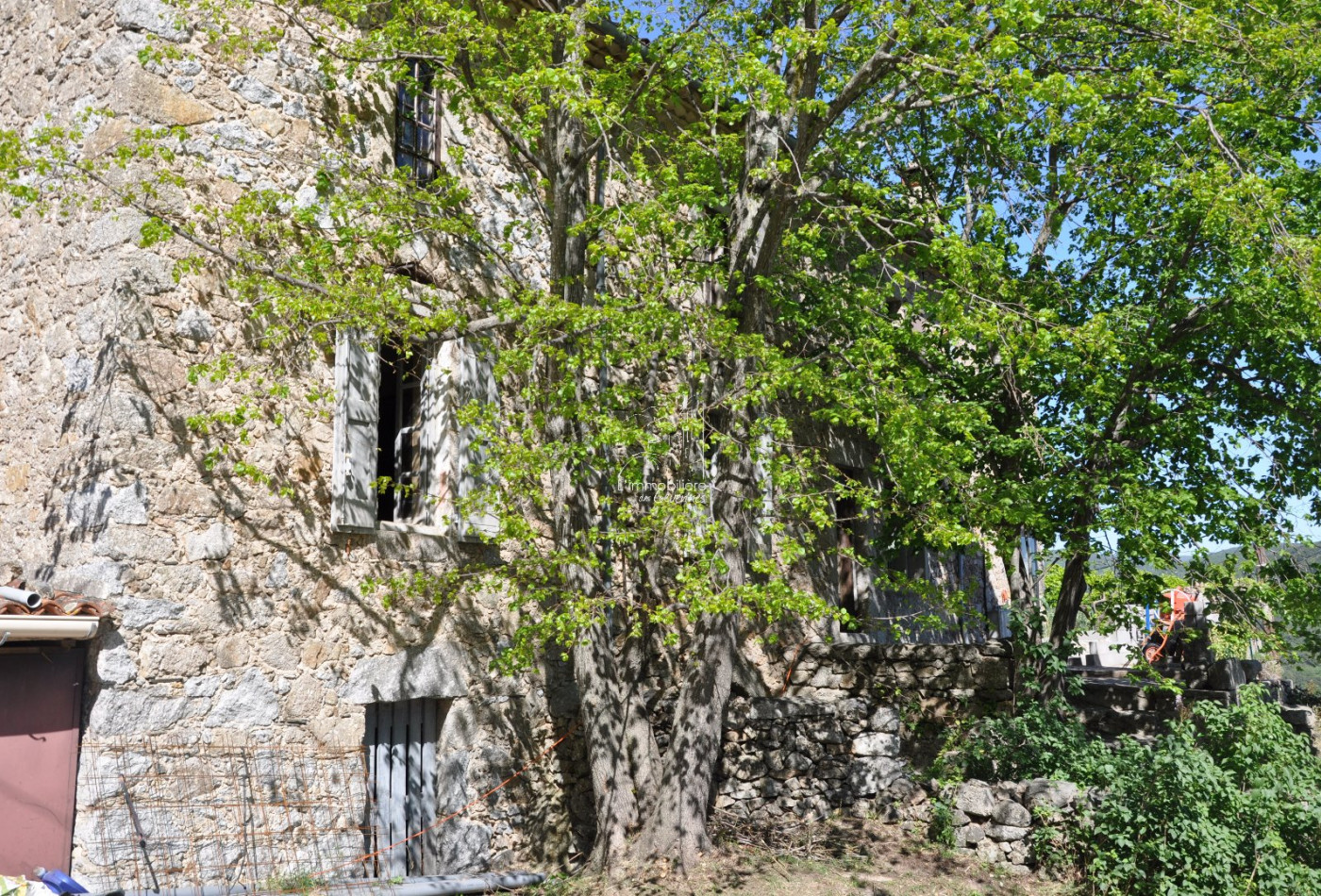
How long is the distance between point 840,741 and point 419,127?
18.9 feet

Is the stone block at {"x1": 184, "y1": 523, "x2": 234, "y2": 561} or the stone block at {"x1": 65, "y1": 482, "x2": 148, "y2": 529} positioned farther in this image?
the stone block at {"x1": 184, "y1": 523, "x2": 234, "y2": 561}

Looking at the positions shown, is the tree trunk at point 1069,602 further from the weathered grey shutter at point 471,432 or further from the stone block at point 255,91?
the stone block at point 255,91

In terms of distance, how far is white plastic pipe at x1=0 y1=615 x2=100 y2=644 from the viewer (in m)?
5.18

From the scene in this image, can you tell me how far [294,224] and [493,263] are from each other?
5.60 ft

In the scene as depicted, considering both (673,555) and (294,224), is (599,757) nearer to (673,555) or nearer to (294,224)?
(673,555)

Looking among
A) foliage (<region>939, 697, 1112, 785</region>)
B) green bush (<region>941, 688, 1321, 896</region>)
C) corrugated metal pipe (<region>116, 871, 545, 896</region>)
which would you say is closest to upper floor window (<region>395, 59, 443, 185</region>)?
corrugated metal pipe (<region>116, 871, 545, 896</region>)

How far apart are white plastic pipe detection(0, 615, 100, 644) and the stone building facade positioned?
217mm

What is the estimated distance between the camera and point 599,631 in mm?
7461

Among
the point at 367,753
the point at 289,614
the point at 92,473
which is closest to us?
the point at 92,473

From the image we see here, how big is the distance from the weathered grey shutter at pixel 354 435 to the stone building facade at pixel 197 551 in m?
0.15

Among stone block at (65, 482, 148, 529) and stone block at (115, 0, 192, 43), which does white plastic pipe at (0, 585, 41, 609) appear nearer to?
stone block at (65, 482, 148, 529)

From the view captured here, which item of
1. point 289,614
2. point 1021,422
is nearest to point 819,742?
point 1021,422

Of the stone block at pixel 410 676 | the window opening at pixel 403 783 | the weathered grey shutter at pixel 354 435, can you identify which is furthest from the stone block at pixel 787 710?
the weathered grey shutter at pixel 354 435

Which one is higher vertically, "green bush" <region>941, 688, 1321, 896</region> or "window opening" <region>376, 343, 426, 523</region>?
"window opening" <region>376, 343, 426, 523</region>
